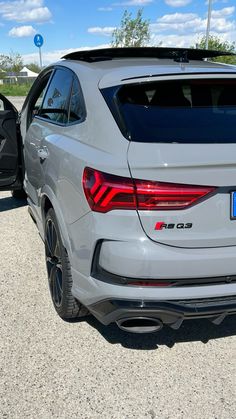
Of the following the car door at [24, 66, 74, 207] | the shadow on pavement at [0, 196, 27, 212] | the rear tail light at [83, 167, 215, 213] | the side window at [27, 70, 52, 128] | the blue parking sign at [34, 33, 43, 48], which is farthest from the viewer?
the blue parking sign at [34, 33, 43, 48]

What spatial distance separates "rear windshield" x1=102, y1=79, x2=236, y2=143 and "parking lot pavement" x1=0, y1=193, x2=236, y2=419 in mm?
1395

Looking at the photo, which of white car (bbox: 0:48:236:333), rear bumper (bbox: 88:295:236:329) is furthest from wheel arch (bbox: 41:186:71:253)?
rear bumper (bbox: 88:295:236:329)

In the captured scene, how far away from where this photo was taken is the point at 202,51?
12.2 feet

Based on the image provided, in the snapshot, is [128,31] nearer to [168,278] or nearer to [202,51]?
[202,51]

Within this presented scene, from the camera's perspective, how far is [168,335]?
313 centimetres

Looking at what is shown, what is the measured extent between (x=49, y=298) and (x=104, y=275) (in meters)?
1.37

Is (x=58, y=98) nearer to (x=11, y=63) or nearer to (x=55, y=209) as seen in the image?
(x=55, y=209)

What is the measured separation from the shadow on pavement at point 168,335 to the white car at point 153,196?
502 millimetres

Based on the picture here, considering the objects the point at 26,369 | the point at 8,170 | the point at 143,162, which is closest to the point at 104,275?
the point at 143,162

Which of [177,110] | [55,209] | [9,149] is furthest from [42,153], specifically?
[9,149]

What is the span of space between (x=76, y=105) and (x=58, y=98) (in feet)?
2.23

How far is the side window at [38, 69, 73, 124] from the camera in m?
3.36

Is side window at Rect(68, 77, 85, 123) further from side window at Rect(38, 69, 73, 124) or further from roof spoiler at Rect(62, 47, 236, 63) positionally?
roof spoiler at Rect(62, 47, 236, 63)

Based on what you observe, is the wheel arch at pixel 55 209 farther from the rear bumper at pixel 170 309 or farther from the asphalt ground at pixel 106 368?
the asphalt ground at pixel 106 368
